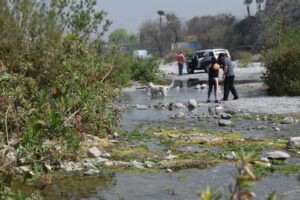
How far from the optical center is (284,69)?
20.5 metres

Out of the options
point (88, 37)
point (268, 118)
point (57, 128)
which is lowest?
point (268, 118)

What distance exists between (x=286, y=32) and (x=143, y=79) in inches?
498

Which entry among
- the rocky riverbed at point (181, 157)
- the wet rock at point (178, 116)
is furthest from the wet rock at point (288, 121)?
the wet rock at point (178, 116)

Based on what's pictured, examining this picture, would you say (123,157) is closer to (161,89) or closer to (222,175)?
(222,175)

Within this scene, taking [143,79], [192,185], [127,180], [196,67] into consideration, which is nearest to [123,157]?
[127,180]

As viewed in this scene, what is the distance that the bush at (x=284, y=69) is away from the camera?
1983cm

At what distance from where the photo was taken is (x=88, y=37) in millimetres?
13375

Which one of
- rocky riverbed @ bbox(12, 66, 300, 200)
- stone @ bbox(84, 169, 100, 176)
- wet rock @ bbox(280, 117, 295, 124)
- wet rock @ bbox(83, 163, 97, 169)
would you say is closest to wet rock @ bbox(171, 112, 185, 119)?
rocky riverbed @ bbox(12, 66, 300, 200)

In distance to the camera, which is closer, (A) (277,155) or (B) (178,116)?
(A) (277,155)

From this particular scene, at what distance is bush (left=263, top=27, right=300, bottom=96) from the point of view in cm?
1983

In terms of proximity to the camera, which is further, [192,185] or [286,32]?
Result: [286,32]

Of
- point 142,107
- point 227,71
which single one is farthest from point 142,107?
point 227,71

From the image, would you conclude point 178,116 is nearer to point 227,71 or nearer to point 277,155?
point 227,71

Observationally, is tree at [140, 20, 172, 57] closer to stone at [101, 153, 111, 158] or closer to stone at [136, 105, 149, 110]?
stone at [136, 105, 149, 110]
